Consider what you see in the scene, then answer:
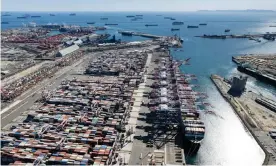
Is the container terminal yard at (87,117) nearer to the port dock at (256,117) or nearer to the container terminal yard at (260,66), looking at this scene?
the port dock at (256,117)

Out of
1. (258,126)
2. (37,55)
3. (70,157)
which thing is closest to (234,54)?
(258,126)

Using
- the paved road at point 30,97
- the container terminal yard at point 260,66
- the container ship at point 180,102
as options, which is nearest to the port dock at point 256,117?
the container ship at point 180,102

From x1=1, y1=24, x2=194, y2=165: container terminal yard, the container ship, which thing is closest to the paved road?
x1=1, y1=24, x2=194, y2=165: container terminal yard

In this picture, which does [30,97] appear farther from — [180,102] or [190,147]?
[190,147]

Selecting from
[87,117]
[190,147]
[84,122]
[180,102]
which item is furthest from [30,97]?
[190,147]

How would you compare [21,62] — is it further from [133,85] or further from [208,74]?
[208,74]

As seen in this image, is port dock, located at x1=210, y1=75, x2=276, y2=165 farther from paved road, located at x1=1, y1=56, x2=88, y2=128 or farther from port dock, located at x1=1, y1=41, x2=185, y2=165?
paved road, located at x1=1, y1=56, x2=88, y2=128
